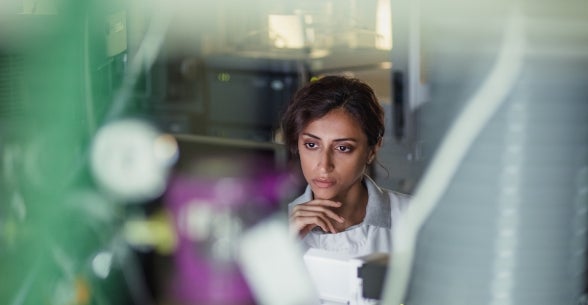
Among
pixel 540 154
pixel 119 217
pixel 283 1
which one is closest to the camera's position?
pixel 540 154

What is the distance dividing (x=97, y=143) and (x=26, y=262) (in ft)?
0.54

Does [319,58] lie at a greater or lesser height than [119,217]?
greater

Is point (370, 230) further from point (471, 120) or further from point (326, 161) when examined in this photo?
point (471, 120)

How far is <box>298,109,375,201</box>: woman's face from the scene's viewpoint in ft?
2.90

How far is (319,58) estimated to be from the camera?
1.06 metres

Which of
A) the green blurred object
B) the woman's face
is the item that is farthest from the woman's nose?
the green blurred object

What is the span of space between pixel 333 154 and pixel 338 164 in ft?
0.04

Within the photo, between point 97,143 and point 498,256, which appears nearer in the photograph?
point 498,256

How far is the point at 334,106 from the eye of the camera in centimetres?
91

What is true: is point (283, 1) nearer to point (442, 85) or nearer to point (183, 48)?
point (183, 48)

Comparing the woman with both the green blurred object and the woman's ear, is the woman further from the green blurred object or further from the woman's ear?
the green blurred object

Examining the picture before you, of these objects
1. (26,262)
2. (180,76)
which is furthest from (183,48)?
(26,262)

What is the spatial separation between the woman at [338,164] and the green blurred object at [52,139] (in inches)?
8.9

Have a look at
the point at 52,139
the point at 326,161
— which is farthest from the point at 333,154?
the point at 52,139
